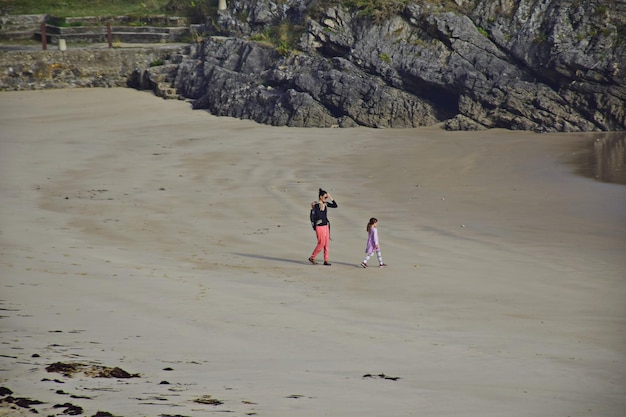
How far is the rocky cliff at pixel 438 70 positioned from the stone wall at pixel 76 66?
9.57ft

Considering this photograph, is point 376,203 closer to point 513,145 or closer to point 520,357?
point 513,145

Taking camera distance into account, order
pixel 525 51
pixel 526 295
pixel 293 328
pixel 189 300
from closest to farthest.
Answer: pixel 293 328, pixel 189 300, pixel 526 295, pixel 525 51

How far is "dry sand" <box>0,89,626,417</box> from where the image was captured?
8.59m

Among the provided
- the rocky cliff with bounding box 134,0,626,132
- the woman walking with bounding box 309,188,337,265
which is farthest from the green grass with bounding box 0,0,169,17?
the woman walking with bounding box 309,188,337,265

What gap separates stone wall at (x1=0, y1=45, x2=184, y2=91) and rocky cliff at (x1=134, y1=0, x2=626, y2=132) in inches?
115

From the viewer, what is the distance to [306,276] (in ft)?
47.7

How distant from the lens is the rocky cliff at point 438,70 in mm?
30312

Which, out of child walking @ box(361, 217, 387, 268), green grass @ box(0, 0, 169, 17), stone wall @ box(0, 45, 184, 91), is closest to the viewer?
child walking @ box(361, 217, 387, 268)

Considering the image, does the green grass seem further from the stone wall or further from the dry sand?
the dry sand

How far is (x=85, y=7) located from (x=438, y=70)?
659 inches

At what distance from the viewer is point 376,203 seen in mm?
21016

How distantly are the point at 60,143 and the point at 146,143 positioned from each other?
8.12ft

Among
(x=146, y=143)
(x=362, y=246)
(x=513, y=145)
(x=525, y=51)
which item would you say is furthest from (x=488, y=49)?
(x=362, y=246)

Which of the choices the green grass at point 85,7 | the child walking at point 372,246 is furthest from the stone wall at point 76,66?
the child walking at point 372,246
